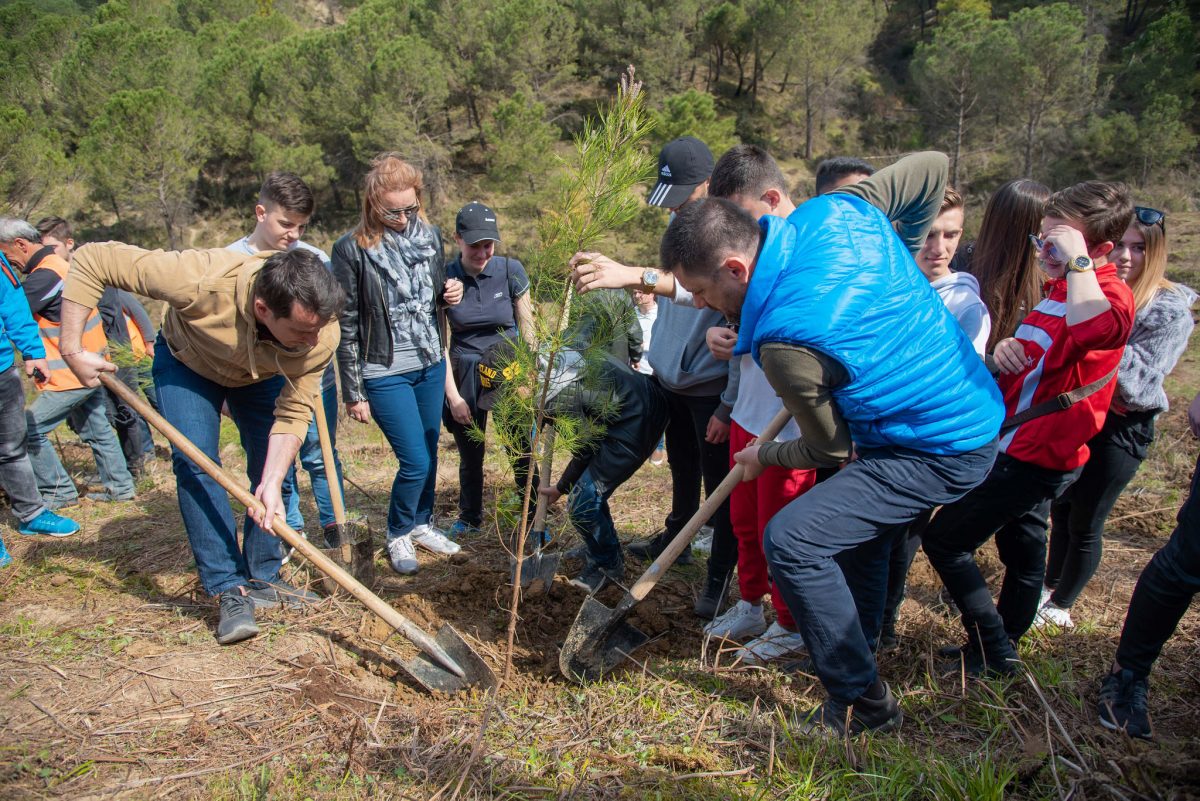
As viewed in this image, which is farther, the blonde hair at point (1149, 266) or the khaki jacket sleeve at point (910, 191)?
the blonde hair at point (1149, 266)

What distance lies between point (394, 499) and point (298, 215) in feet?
4.79

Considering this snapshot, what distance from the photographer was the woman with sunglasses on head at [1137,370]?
9.11 feet

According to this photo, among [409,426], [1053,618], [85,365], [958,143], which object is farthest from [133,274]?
[958,143]

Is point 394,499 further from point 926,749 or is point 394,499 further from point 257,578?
point 926,749

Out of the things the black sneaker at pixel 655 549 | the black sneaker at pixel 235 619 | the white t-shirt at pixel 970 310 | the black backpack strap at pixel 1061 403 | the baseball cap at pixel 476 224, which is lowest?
the black sneaker at pixel 655 549

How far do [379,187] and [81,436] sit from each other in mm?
3337

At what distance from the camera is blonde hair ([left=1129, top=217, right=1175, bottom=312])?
2.78 meters

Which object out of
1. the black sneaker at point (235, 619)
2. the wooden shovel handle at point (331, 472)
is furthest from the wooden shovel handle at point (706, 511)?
the black sneaker at point (235, 619)

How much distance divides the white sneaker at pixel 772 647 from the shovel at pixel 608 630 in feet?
1.43

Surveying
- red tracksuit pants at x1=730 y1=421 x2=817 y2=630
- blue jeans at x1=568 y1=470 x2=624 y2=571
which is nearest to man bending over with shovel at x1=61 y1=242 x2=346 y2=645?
blue jeans at x1=568 y1=470 x2=624 y2=571

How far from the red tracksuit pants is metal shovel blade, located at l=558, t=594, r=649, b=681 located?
554mm

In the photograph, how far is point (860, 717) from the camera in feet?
7.93

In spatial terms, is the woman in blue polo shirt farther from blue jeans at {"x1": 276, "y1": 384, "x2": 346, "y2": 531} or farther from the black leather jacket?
blue jeans at {"x1": 276, "y1": 384, "x2": 346, "y2": 531}

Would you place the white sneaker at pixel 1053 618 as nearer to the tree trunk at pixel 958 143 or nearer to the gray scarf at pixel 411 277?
the gray scarf at pixel 411 277
